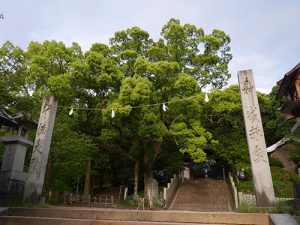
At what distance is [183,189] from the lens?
19.3 metres

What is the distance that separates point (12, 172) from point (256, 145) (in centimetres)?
837

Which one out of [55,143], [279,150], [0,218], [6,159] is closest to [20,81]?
[55,143]

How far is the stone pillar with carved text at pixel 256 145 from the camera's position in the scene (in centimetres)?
750

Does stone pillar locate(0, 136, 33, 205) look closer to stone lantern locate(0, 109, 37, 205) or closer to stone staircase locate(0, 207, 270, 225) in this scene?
stone lantern locate(0, 109, 37, 205)

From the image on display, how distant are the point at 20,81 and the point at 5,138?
9555mm

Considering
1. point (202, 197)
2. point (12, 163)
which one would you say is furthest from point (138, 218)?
point (202, 197)

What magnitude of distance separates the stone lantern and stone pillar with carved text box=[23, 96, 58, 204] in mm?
344

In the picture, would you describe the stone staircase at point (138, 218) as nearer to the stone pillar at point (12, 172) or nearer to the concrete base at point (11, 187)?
the concrete base at point (11, 187)

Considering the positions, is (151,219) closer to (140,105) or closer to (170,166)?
(140,105)

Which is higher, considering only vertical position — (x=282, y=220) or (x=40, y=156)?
(x=40, y=156)

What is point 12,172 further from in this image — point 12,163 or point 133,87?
point 133,87

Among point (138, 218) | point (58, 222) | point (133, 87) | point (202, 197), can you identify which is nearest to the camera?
point (58, 222)

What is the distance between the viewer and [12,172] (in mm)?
8773

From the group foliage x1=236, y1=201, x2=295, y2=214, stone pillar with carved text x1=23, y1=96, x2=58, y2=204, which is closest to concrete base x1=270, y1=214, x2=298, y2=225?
foliage x1=236, y1=201, x2=295, y2=214
